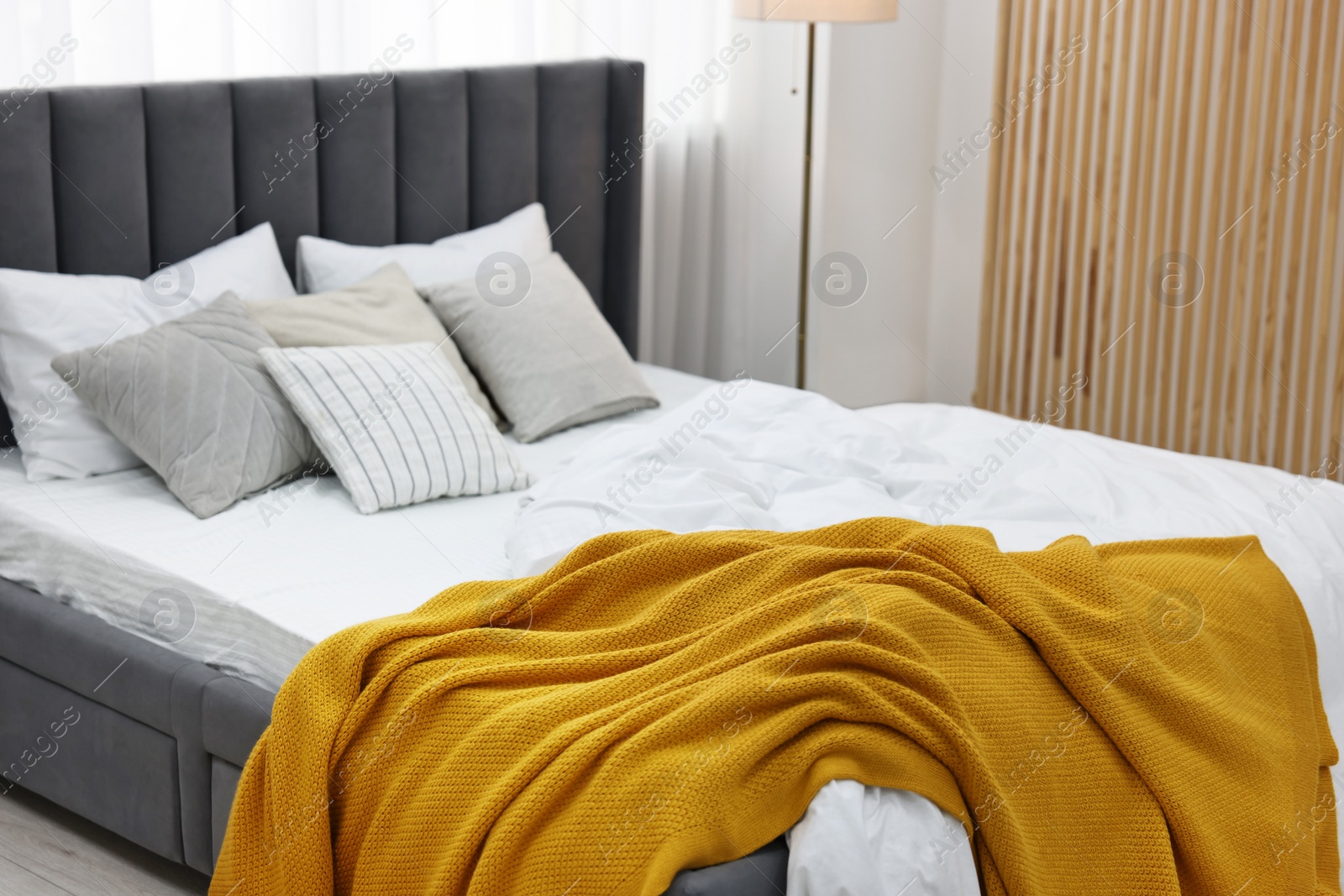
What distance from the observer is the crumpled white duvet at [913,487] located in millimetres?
2170

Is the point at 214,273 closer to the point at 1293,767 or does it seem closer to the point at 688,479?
the point at 688,479

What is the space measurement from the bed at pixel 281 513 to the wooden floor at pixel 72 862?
78 millimetres

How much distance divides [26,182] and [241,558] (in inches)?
35.2

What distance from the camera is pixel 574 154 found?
3500 mm

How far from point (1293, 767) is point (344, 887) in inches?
50.2

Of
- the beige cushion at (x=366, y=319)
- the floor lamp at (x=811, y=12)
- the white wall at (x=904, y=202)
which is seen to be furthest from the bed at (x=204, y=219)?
the white wall at (x=904, y=202)

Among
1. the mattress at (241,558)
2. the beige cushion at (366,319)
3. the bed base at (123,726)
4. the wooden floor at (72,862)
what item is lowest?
the wooden floor at (72,862)

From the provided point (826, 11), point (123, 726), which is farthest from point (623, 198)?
point (123, 726)

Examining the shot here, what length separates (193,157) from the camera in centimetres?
279

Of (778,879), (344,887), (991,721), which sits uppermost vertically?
(991,721)

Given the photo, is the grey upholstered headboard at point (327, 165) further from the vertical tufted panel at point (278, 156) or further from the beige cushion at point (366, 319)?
the beige cushion at point (366, 319)

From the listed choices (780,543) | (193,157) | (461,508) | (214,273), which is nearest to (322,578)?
(461,508)

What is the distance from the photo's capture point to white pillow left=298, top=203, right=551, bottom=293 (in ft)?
9.76

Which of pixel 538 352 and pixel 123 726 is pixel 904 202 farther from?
pixel 123 726
